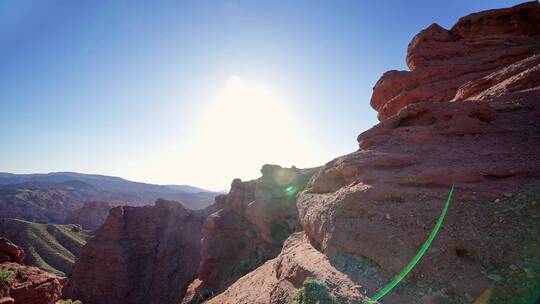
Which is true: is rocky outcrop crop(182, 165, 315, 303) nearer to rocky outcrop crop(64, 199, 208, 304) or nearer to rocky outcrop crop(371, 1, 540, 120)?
rocky outcrop crop(64, 199, 208, 304)

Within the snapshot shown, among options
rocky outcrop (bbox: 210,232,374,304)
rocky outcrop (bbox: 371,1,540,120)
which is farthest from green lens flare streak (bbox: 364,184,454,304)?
rocky outcrop (bbox: 371,1,540,120)

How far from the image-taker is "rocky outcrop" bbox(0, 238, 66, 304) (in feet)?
40.2

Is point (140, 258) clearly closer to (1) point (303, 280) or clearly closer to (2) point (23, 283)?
(2) point (23, 283)

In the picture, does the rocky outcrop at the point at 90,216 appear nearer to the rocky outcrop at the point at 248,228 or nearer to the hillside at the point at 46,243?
the hillside at the point at 46,243

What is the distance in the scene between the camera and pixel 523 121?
8672 millimetres

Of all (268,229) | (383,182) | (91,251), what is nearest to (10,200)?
(91,251)

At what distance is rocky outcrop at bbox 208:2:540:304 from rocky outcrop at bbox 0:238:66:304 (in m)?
11.7

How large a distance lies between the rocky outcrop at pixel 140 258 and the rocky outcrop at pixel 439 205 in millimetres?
36795

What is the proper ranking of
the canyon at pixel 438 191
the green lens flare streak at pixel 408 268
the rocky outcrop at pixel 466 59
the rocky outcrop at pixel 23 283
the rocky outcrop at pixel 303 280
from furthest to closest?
the rocky outcrop at pixel 466 59, the rocky outcrop at pixel 23 283, the rocky outcrop at pixel 303 280, the green lens flare streak at pixel 408 268, the canyon at pixel 438 191

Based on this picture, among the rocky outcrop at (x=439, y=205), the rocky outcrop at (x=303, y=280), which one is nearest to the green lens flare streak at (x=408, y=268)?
the rocky outcrop at (x=439, y=205)

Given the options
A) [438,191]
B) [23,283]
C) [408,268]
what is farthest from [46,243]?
[438,191]

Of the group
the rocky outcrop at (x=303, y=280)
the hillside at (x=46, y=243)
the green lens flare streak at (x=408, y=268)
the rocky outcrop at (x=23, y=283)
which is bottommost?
the hillside at (x=46, y=243)

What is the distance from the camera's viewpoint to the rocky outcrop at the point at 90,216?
83.2 meters

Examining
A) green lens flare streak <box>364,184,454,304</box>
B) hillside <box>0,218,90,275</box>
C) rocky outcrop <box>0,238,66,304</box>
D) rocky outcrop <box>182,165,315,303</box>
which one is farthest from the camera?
hillside <box>0,218,90,275</box>
